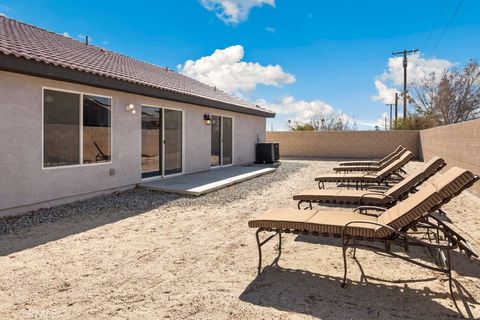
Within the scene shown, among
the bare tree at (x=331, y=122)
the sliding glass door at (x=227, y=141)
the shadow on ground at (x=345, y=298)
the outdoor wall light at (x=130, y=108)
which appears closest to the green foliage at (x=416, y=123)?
the bare tree at (x=331, y=122)

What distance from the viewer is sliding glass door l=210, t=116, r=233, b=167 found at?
45.4 feet

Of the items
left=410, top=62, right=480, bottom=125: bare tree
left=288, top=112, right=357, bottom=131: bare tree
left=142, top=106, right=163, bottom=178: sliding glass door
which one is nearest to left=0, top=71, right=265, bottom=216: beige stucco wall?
left=142, top=106, right=163, bottom=178: sliding glass door

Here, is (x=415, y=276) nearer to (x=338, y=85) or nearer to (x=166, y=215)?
(x=166, y=215)

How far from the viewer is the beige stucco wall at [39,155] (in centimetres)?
628

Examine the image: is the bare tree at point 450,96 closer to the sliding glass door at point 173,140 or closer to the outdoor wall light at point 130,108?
the sliding glass door at point 173,140

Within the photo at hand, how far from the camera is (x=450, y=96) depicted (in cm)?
2927

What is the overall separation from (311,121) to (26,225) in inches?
1429

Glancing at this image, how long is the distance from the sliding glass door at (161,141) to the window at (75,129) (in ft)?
5.12

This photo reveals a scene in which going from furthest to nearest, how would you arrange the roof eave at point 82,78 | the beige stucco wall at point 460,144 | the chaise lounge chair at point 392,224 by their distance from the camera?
the beige stucco wall at point 460,144 < the roof eave at point 82,78 < the chaise lounge chair at point 392,224

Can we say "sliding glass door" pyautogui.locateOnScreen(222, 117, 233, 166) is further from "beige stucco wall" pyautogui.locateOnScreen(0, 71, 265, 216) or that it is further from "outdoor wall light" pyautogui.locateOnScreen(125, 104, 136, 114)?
"outdoor wall light" pyautogui.locateOnScreen(125, 104, 136, 114)

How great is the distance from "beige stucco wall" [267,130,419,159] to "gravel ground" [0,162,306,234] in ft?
45.9

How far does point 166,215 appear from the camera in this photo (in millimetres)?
6699

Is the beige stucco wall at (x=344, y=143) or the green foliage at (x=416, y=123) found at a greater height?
the green foliage at (x=416, y=123)

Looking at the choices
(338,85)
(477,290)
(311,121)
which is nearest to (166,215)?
(477,290)
